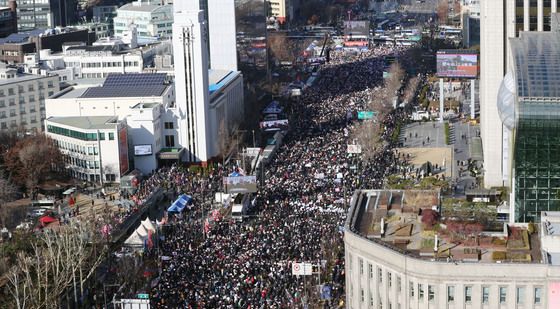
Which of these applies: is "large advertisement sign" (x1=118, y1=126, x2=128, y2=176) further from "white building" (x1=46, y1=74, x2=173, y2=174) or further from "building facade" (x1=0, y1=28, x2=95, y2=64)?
"building facade" (x1=0, y1=28, x2=95, y2=64)

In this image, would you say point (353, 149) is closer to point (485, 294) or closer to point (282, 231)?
point (282, 231)

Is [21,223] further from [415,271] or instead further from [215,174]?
[415,271]

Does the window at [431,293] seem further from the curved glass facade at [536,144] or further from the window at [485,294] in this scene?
the curved glass facade at [536,144]

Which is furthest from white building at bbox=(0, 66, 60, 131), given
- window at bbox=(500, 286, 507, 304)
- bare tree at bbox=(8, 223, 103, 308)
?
window at bbox=(500, 286, 507, 304)

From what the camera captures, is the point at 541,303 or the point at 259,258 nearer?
the point at 541,303


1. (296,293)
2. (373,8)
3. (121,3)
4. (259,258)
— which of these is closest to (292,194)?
(259,258)

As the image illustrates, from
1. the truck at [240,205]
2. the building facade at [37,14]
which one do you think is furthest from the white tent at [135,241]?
the building facade at [37,14]

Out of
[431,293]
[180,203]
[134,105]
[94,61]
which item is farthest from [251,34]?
[431,293]
